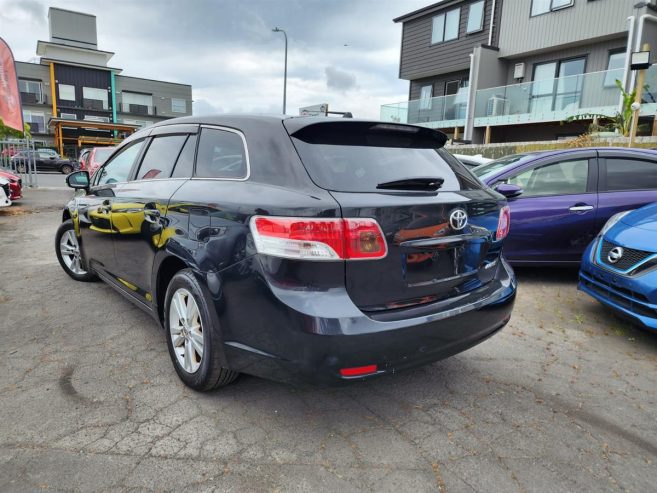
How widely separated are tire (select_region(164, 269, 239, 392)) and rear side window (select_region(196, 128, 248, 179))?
0.61 m

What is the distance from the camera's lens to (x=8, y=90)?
1298cm

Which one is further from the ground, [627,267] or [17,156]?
[17,156]

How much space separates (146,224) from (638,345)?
151 inches

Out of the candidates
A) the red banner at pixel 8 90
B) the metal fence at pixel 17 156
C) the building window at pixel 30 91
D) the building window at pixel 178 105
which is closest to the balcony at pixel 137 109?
the building window at pixel 178 105

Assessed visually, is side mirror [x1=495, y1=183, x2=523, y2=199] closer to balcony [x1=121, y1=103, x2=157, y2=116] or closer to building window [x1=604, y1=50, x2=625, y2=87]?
building window [x1=604, y1=50, x2=625, y2=87]

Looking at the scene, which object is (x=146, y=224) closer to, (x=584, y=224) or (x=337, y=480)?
(x=337, y=480)

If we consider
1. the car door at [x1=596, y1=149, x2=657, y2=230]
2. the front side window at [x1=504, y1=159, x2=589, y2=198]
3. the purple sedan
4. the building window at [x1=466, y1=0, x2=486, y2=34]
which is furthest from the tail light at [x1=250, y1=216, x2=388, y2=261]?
the building window at [x1=466, y1=0, x2=486, y2=34]

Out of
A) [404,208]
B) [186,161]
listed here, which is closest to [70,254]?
[186,161]

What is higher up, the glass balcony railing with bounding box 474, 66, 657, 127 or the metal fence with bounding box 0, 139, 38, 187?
the glass balcony railing with bounding box 474, 66, 657, 127

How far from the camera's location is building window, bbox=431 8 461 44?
67.1 ft

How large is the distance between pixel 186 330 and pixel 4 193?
9.13m

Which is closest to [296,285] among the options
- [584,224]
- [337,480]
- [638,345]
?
[337,480]

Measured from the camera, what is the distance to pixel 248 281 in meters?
2.17

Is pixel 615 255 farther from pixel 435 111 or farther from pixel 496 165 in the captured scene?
pixel 435 111
